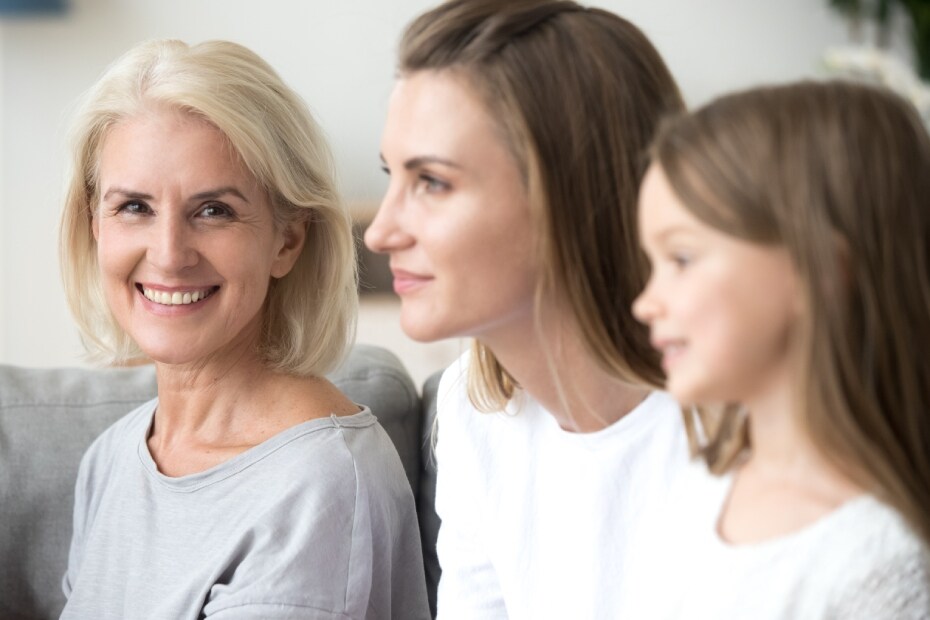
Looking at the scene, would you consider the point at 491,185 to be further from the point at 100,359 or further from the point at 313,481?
the point at 100,359

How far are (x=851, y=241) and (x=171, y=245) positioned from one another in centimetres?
100

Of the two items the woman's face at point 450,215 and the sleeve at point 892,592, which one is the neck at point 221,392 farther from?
the sleeve at point 892,592

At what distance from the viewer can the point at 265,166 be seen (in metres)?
1.68

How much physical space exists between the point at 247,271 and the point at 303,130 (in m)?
0.22

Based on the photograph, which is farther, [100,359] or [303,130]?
[100,359]

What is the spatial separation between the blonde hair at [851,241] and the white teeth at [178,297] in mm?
909

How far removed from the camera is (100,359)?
6.75 feet

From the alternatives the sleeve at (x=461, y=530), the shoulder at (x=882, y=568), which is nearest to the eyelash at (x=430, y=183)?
the sleeve at (x=461, y=530)

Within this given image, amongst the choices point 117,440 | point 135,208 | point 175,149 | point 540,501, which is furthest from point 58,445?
point 540,501

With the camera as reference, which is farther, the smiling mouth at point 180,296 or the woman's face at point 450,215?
the smiling mouth at point 180,296

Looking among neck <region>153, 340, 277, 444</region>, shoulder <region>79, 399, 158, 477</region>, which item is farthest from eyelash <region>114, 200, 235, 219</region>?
shoulder <region>79, 399, 158, 477</region>

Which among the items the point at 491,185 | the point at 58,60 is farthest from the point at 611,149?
the point at 58,60

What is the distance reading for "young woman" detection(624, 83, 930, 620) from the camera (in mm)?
933

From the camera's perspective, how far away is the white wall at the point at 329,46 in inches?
151
